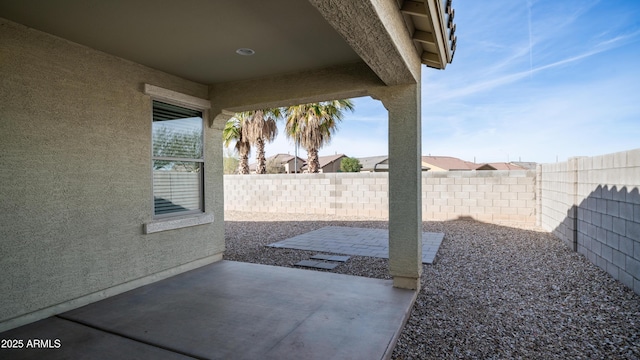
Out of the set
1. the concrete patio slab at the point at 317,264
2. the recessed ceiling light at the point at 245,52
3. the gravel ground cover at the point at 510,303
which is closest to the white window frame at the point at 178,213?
the gravel ground cover at the point at 510,303

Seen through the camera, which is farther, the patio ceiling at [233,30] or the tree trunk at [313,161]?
the tree trunk at [313,161]

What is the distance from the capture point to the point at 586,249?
5.38 m

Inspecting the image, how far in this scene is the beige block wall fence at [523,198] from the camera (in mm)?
4129

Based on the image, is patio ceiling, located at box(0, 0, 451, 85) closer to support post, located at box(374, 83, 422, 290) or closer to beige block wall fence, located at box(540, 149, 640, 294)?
support post, located at box(374, 83, 422, 290)

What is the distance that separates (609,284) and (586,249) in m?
1.59

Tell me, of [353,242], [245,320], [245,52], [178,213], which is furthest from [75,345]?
[353,242]

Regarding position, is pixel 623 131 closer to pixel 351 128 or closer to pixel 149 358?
pixel 351 128

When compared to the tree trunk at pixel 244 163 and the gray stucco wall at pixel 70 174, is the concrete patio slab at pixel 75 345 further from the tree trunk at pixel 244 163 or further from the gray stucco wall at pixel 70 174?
the tree trunk at pixel 244 163

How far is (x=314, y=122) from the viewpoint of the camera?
13.5 meters

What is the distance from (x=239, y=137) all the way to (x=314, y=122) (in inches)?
170

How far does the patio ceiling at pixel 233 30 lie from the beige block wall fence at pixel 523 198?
337 centimetres

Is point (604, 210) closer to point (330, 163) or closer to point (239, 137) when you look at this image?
point (239, 137)

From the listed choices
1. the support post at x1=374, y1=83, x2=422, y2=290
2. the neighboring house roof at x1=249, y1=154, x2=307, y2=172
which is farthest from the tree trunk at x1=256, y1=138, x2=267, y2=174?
the neighboring house roof at x1=249, y1=154, x2=307, y2=172

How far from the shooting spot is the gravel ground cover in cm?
259
